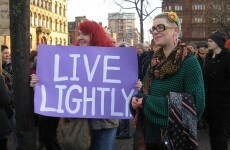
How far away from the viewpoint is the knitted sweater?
2641 mm

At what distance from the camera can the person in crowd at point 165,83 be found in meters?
2.64

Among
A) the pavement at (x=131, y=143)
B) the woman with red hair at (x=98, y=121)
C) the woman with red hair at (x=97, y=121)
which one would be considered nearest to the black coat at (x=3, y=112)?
the woman with red hair at (x=97, y=121)

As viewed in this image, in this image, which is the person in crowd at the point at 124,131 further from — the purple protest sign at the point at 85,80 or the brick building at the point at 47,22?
the brick building at the point at 47,22

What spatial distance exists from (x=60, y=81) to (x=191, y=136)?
139cm

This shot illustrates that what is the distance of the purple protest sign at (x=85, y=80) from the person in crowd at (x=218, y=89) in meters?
2.24

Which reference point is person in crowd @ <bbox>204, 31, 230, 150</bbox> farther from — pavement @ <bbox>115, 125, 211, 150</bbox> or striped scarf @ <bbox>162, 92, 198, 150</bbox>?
striped scarf @ <bbox>162, 92, 198, 150</bbox>

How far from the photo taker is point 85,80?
3.47 meters

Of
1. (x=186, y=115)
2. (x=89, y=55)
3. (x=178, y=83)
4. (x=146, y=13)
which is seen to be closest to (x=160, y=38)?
(x=178, y=83)

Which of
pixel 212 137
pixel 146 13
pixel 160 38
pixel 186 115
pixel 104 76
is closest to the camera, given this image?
pixel 186 115

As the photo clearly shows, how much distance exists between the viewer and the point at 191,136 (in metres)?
2.59

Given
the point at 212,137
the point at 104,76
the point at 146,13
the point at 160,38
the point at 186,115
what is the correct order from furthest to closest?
the point at 146,13 → the point at 212,137 → the point at 104,76 → the point at 160,38 → the point at 186,115

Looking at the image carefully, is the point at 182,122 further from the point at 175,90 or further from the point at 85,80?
the point at 85,80

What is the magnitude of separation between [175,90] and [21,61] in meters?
1.67

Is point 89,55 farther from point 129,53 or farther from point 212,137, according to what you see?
point 212,137
